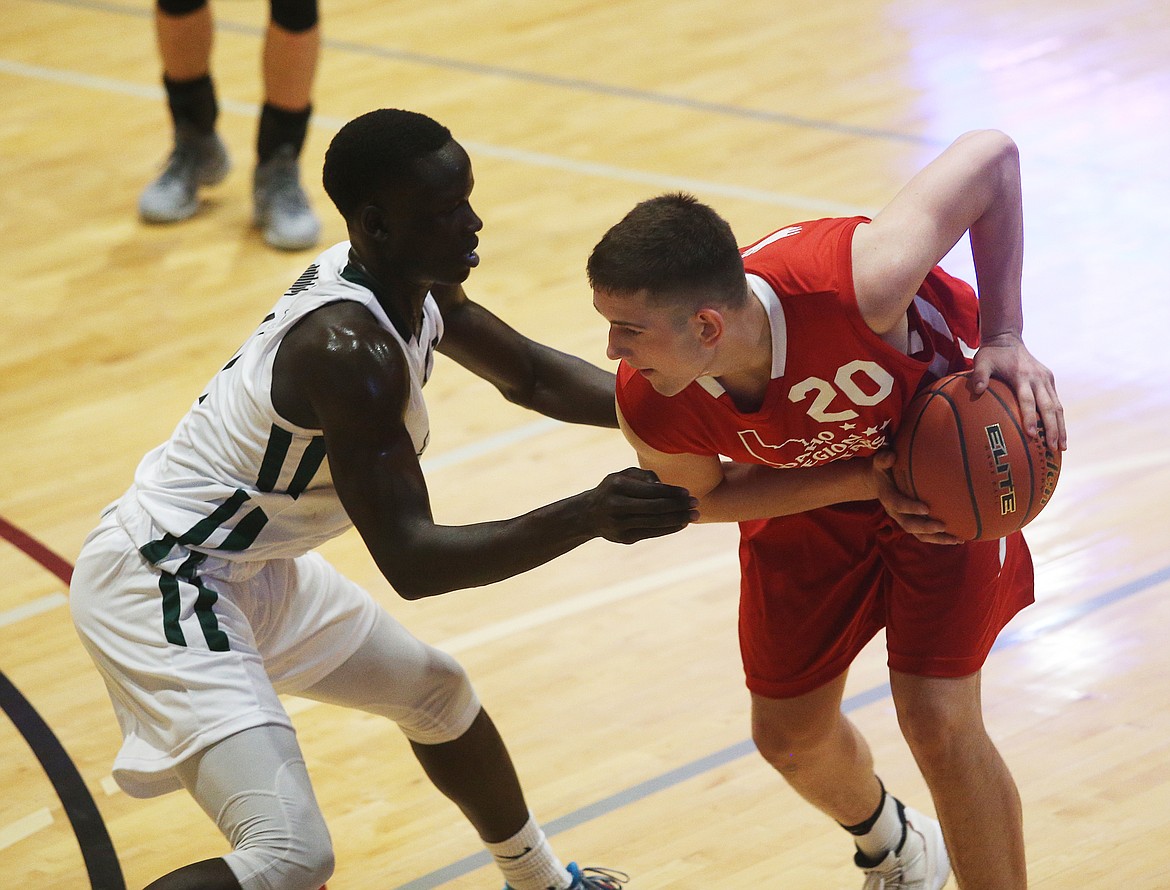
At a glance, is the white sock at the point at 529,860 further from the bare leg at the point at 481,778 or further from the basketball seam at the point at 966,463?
the basketball seam at the point at 966,463

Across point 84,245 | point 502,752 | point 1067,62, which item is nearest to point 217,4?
point 84,245

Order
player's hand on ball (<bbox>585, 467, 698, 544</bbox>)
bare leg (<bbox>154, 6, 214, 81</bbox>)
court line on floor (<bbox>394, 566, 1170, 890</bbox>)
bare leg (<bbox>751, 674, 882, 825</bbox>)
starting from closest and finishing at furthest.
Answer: player's hand on ball (<bbox>585, 467, 698, 544</bbox>), bare leg (<bbox>751, 674, 882, 825</bbox>), court line on floor (<bbox>394, 566, 1170, 890</bbox>), bare leg (<bbox>154, 6, 214, 81</bbox>)

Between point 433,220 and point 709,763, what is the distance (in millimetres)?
1677

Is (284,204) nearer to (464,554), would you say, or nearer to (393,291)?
(393,291)

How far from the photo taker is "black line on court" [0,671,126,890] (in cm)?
362

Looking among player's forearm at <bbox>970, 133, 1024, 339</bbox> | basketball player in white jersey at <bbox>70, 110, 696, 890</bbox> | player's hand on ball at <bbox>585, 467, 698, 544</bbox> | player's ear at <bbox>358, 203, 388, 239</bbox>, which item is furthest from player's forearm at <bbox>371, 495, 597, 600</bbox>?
player's forearm at <bbox>970, 133, 1024, 339</bbox>

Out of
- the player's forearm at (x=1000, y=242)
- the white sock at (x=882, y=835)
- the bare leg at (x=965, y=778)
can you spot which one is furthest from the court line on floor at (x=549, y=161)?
the bare leg at (x=965, y=778)

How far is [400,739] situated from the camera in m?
4.07

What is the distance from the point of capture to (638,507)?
2432mm

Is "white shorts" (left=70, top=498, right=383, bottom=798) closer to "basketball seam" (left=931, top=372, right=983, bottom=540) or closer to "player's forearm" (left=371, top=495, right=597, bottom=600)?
"player's forearm" (left=371, top=495, right=597, bottom=600)

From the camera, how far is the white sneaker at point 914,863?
10.8 feet

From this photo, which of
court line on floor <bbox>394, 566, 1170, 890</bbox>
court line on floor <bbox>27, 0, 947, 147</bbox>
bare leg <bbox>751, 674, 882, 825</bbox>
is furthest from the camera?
court line on floor <bbox>27, 0, 947, 147</bbox>

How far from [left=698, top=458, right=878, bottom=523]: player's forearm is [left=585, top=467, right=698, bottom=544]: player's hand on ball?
42 centimetres

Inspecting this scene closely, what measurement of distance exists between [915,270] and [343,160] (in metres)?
0.96
